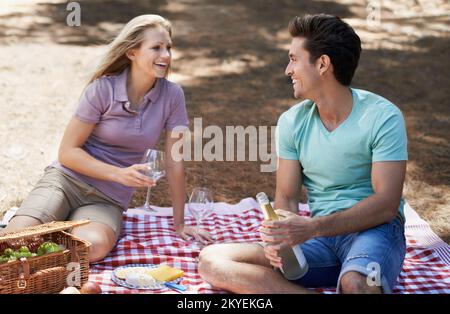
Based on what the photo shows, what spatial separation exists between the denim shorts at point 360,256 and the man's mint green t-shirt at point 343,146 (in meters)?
0.20

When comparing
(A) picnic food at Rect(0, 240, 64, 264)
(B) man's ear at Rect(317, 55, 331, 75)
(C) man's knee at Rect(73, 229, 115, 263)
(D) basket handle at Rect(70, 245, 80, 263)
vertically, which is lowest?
(C) man's knee at Rect(73, 229, 115, 263)

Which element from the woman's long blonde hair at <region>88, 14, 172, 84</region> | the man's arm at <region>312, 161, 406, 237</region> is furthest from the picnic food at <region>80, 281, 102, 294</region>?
the woman's long blonde hair at <region>88, 14, 172, 84</region>

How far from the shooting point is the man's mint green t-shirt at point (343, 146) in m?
4.06

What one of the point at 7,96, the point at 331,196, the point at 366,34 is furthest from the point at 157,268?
the point at 366,34

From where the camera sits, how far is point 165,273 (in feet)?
14.3

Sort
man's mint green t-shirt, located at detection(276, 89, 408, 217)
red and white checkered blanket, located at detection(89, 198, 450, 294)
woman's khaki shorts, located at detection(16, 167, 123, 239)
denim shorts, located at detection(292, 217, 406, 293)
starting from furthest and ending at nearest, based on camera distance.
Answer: woman's khaki shorts, located at detection(16, 167, 123, 239) < red and white checkered blanket, located at detection(89, 198, 450, 294) < man's mint green t-shirt, located at detection(276, 89, 408, 217) < denim shorts, located at detection(292, 217, 406, 293)

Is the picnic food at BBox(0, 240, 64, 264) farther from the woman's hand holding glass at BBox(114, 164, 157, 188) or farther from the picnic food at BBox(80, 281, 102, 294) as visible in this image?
the woman's hand holding glass at BBox(114, 164, 157, 188)

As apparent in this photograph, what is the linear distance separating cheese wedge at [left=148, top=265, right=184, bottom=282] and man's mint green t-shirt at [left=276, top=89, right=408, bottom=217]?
900 millimetres

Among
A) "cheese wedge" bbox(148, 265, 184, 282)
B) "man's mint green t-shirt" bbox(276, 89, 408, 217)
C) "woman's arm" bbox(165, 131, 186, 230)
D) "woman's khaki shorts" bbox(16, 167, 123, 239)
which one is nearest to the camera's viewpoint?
"man's mint green t-shirt" bbox(276, 89, 408, 217)

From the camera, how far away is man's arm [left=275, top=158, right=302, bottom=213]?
4375 millimetres

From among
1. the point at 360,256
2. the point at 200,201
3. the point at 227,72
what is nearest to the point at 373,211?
the point at 360,256

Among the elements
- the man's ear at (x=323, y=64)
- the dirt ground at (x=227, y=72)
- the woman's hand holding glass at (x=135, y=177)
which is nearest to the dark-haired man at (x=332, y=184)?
the man's ear at (x=323, y=64)

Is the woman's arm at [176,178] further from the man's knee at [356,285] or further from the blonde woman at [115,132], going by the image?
the man's knee at [356,285]

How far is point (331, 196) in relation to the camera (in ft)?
14.0
